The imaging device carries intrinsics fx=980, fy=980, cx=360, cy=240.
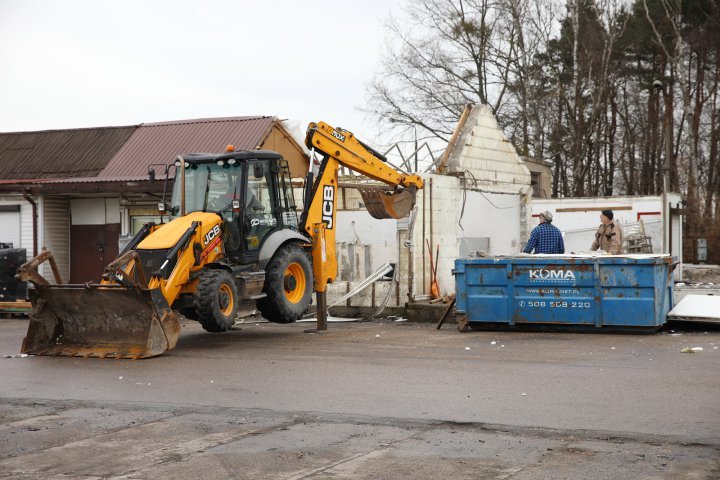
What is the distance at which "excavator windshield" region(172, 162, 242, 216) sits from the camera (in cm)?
1488

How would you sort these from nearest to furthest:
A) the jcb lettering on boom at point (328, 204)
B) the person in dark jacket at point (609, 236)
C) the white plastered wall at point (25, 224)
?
1. the jcb lettering on boom at point (328, 204)
2. the person in dark jacket at point (609, 236)
3. the white plastered wall at point (25, 224)

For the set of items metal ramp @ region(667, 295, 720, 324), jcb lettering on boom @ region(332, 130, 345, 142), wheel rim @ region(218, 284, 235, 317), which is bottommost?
metal ramp @ region(667, 295, 720, 324)

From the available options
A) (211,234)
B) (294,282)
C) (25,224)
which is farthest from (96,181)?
(211,234)

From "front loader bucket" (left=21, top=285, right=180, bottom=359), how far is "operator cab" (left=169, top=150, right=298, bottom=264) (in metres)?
2.14

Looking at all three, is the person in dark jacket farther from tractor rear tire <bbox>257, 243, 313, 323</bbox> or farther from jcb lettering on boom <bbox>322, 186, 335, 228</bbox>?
tractor rear tire <bbox>257, 243, 313, 323</bbox>

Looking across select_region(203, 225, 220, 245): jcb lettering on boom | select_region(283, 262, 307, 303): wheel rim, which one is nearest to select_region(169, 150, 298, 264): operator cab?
select_region(203, 225, 220, 245): jcb lettering on boom

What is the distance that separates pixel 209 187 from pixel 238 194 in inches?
22.2

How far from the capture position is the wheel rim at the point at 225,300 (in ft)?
45.1

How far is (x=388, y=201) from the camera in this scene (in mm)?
18609

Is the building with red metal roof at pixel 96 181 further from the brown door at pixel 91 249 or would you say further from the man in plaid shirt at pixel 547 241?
the man in plaid shirt at pixel 547 241

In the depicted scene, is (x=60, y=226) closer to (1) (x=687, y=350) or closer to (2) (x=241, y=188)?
(2) (x=241, y=188)

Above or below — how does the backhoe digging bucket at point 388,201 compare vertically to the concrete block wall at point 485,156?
below

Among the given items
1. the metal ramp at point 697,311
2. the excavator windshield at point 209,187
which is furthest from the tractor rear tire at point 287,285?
the metal ramp at point 697,311

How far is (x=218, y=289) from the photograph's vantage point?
13539mm
